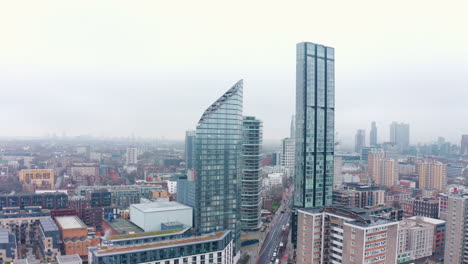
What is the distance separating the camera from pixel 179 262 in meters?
9.80

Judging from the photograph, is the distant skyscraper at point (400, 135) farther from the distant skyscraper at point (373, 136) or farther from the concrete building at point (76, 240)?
the concrete building at point (76, 240)

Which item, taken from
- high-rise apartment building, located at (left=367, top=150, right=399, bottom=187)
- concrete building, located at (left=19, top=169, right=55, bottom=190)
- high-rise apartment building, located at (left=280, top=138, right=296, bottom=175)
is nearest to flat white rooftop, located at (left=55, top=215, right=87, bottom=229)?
concrete building, located at (left=19, top=169, right=55, bottom=190)

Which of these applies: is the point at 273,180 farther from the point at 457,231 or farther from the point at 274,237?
the point at 457,231

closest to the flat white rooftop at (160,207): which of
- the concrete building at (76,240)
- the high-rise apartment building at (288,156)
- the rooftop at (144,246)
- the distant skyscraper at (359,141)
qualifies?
the concrete building at (76,240)

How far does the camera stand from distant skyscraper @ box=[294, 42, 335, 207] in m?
15.2

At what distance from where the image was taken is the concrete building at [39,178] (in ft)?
82.0

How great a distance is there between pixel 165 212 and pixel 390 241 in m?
7.85

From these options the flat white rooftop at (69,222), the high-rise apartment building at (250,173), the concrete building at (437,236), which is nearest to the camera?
the flat white rooftop at (69,222)

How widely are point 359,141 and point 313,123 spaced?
1383 inches

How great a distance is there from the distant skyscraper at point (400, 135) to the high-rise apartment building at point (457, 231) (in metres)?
22.8

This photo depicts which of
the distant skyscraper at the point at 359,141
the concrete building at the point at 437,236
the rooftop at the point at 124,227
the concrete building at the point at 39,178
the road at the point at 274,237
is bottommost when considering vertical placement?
the road at the point at 274,237

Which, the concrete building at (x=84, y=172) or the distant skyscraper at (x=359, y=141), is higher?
the distant skyscraper at (x=359, y=141)

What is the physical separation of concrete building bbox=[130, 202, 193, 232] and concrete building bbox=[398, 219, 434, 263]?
8334mm

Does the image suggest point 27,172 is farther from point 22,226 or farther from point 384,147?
point 384,147
